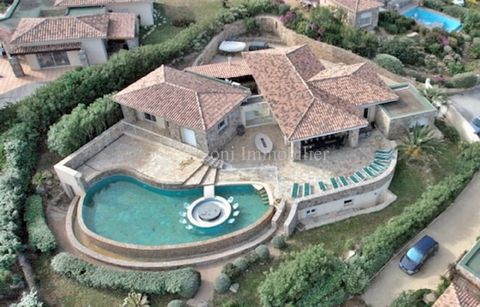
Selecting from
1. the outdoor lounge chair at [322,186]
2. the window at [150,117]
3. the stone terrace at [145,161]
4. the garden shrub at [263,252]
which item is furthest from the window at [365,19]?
the garden shrub at [263,252]

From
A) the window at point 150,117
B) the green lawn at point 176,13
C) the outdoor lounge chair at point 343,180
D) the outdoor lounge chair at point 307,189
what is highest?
the green lawn at point 176,13

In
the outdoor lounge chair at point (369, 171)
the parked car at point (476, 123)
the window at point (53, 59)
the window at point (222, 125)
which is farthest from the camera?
the window at point (53, 59)

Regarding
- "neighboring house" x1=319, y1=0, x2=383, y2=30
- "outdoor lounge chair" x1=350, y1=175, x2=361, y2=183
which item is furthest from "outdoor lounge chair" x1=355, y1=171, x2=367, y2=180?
"neighboring house" x1=319, y1=0, x2=383, y2=30

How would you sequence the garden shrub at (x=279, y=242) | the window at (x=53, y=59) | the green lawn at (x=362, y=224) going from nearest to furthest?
1. the green lawn at (x=362, y=224)
2. the garden shrub at (x=279, y=242)
3. the window at (x=53, y=59)

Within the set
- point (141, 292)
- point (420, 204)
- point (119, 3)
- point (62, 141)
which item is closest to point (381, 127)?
point (420, 204)

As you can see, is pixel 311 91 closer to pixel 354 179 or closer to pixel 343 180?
pixel 343 180

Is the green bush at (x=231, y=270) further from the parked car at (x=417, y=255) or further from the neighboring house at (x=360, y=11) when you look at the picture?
the neighboring house at (x=360, y=11)

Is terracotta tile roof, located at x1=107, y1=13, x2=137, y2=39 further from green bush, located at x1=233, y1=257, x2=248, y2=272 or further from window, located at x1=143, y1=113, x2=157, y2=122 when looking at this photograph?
green bush, located at x1=233, y1=257, x2=248, y2=272

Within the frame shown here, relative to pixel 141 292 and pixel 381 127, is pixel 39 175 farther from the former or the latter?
pixel 381 127
